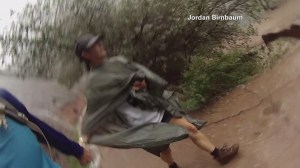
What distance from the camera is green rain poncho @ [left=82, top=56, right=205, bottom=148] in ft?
15.2

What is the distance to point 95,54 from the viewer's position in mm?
4496

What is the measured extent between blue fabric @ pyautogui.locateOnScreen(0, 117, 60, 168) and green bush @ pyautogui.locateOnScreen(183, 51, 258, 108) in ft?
15.9

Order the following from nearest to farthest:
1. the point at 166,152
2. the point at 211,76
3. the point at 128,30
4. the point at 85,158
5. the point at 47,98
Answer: the point at 85,158, the point at 166,152, the point at 211,76, the point at 128,30, the point at 47,98

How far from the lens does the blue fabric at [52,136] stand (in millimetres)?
2941

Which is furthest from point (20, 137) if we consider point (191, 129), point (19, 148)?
point (191, 129)

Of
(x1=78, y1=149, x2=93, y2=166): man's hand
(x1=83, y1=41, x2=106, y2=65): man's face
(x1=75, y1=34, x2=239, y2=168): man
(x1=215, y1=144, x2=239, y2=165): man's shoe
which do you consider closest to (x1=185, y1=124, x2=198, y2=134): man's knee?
(x1=75, y1=34, x2=239, y2=168): man

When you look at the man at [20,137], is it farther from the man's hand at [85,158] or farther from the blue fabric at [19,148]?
the man's hand at [85,158]

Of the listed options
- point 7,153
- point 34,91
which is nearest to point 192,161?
point 7,153

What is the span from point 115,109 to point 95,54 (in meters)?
0.57

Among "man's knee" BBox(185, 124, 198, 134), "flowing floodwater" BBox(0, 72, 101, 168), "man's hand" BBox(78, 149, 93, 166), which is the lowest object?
"flowing floodwater" BBox(0, 72, 101, 168)

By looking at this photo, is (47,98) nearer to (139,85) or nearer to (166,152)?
(166,152)

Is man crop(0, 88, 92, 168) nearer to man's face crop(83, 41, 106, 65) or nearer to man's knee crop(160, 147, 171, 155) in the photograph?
man's face crop(83, 41, 106, 65)

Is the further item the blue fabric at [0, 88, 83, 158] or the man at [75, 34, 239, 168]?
the man at [75, 34, 239, 168]

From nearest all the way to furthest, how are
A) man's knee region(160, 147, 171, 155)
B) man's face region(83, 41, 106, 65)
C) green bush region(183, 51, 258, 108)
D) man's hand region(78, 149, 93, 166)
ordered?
man's hand region(78, 149, 93, 166), man's face region(83, 41, 106, 65), man's knee region(160, 147, 171, 155), green bush region(183, 51, 258, 108)
